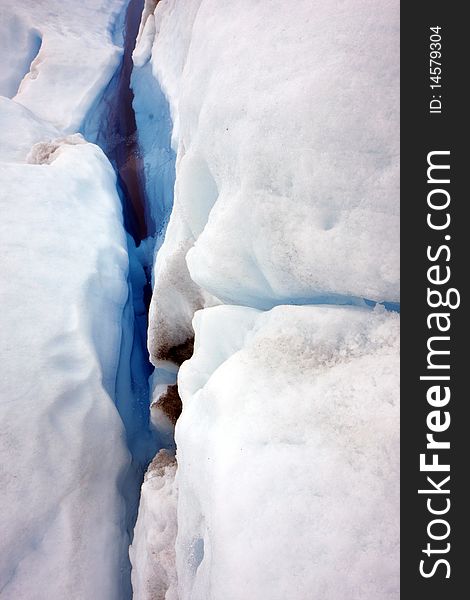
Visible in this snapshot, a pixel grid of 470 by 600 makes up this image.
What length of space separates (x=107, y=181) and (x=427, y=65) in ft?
8.48

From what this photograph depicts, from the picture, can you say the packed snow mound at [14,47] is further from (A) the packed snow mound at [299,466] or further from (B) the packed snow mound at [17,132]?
(A) the packed snow mound at [299,466]

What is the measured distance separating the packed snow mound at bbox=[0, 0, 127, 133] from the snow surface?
1.59m

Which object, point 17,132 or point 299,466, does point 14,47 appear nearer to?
point 17,132

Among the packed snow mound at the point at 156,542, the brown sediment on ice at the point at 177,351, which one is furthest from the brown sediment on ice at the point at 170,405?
the packed snow mound at the point at 156,542

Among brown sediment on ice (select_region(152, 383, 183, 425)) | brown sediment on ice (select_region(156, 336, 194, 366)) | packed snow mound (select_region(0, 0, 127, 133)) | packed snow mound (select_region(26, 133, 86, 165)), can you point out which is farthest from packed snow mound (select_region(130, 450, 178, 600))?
packed snow mound (select_region(0, 0, 127, 133))

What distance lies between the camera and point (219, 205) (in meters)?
1.21

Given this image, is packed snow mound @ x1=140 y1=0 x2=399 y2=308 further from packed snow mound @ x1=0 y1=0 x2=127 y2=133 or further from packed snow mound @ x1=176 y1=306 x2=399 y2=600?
packed snow mound @ x1=0 y1=0 x2=127 y2=133

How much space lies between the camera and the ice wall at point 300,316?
75 centimetres

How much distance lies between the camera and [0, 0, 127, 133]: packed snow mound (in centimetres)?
385

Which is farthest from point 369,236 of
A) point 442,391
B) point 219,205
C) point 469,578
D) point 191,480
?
point 191,480

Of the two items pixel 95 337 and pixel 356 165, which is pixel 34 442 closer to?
pixel 95 337

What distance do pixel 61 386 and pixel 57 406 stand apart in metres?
0.08

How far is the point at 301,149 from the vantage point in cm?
90

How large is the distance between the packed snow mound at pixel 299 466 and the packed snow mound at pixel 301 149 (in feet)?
0.47
